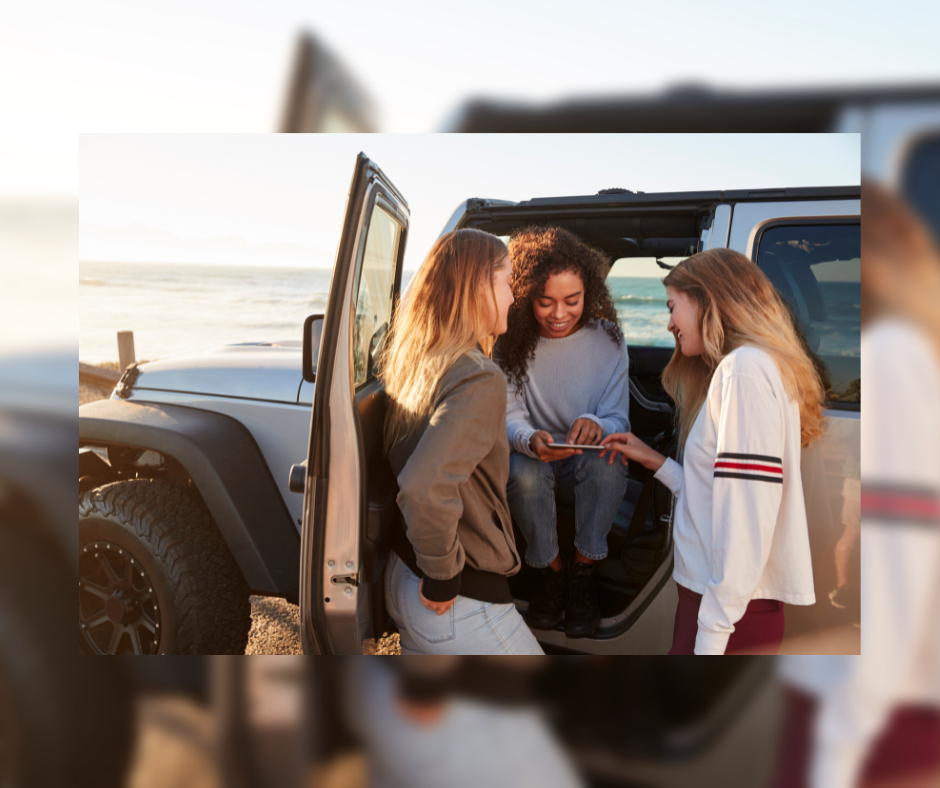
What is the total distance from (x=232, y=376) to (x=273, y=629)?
135 centimetres

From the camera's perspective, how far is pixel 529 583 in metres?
2.38

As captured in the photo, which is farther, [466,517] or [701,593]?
[701,593]

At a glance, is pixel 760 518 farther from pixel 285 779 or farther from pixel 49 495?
pixel 49 495

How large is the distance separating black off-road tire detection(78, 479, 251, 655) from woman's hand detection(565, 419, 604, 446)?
4.52ft

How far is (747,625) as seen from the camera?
6.58 ft

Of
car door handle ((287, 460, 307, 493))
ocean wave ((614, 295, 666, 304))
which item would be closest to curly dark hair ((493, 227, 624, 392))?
ocean wave ((614, 295, 666, 304))

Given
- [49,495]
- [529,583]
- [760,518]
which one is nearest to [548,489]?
[529,583]

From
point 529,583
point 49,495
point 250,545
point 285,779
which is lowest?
point 285,779

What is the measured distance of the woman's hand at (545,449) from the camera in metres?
2.28

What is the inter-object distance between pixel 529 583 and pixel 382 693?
2.46 ft

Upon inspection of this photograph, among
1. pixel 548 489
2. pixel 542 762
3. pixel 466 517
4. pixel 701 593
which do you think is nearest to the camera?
pixel 466 517

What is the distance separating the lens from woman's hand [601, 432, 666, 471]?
7.25ft

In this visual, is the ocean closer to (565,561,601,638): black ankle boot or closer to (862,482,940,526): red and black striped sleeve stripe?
(862,482,940,526): red and black striped sleeve stripe

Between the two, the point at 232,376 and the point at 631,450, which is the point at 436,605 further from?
the point at 232,376
